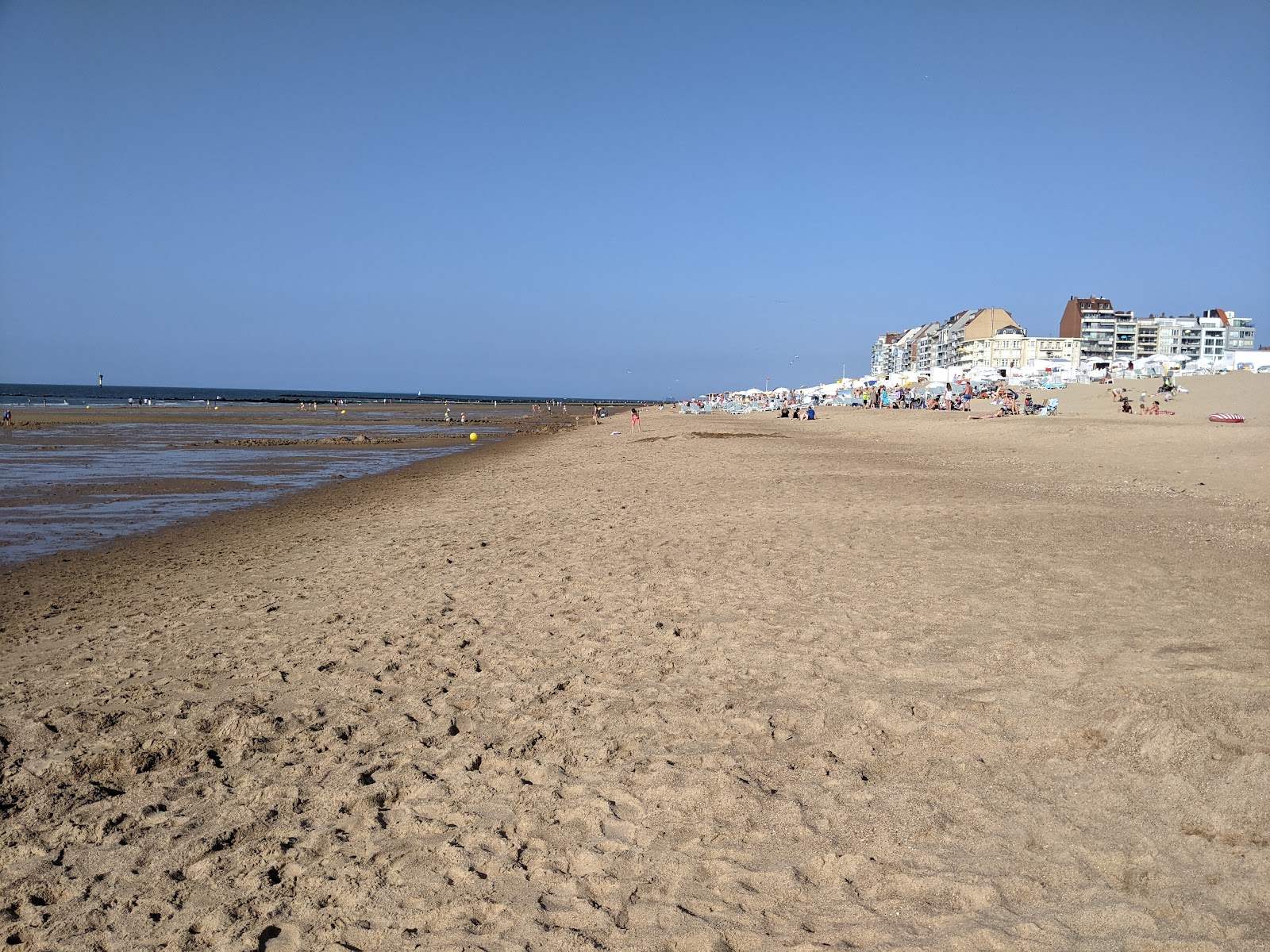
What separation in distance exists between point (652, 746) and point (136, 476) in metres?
18.5

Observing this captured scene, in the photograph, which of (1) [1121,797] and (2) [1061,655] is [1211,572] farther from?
(1) [1121,797]

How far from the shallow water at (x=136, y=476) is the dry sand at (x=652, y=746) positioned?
9.95 ft

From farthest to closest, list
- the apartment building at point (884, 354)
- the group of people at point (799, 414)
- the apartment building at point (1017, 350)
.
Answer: the apartment building at point (884, 354) → the apartment building at point (1017, 350) → the group of people at point (799, 414)

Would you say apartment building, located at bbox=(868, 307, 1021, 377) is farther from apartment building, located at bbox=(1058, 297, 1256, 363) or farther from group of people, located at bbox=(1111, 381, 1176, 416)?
group of people, located at bbox=(1111, 381, 1176, 416)

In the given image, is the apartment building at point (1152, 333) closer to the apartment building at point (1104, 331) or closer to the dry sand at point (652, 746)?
the apartment building at point (1104, 331)

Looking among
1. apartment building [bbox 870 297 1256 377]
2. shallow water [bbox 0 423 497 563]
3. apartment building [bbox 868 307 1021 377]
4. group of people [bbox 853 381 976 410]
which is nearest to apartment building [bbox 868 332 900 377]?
apartment building [bbox 868 307 1021 377]

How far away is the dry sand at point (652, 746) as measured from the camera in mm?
3041

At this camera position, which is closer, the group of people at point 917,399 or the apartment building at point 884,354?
the group of people at point 917,399

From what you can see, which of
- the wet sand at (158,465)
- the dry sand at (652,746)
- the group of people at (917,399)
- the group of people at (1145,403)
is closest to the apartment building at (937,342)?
the group of people at (917,399)

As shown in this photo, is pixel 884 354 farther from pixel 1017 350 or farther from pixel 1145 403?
pixel 1145 403

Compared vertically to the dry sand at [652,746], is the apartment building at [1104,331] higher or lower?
higher

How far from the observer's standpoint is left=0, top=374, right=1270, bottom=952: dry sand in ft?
9.98

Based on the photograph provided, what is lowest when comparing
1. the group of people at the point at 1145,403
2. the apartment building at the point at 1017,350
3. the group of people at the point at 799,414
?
the group of people at the point at 799,414

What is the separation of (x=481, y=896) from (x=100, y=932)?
4.46 ft
